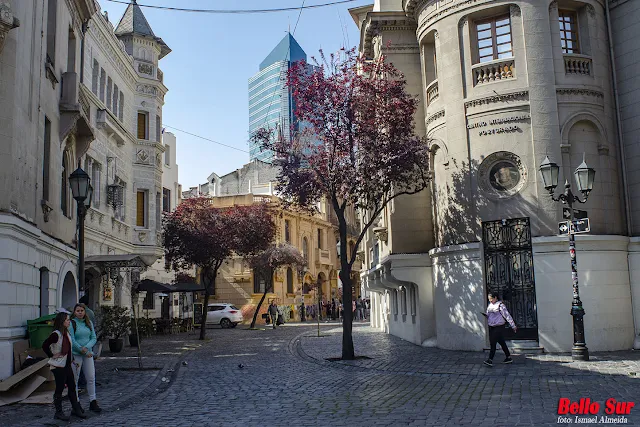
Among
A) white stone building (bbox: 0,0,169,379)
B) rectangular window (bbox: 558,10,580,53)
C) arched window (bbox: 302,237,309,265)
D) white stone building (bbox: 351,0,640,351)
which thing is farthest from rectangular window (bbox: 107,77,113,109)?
arched window (bbox: 302,237,309,265)

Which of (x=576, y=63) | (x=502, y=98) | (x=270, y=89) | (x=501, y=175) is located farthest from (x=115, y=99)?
(x=270, y=89)

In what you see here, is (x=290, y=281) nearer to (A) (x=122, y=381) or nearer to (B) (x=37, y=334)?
(A) (x=122, y=381)

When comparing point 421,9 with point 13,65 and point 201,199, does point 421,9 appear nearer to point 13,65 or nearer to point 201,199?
point 13,65

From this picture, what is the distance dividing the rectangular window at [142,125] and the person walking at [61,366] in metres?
23.0

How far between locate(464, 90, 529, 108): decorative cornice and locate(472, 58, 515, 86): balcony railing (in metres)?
0.55

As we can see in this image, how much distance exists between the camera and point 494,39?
60.7 ft

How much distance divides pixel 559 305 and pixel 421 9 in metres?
9.56

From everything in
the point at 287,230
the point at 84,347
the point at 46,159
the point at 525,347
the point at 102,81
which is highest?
the point at 102,81

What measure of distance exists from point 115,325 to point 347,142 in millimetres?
9465

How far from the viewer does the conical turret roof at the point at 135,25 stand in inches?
1235

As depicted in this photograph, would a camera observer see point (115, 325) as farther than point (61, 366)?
Yes

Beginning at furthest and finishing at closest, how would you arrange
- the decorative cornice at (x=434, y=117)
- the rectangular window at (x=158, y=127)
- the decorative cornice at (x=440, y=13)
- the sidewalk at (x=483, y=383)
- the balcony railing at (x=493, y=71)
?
the rectangular window at (x=158, y=127) → the decorative cornice at (x=434, y=117) → the decorative cornice at (x=440, y=13) → the balcony railing at (x=493, y=71) → the sidewalk at (x=483, y=383)

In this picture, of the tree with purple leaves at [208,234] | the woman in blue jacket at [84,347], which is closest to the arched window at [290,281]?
the tree with purple leaves at [208,234]

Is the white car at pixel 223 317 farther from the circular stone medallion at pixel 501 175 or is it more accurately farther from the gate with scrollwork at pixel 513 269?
the circular stone medallion at pixel 501 175
